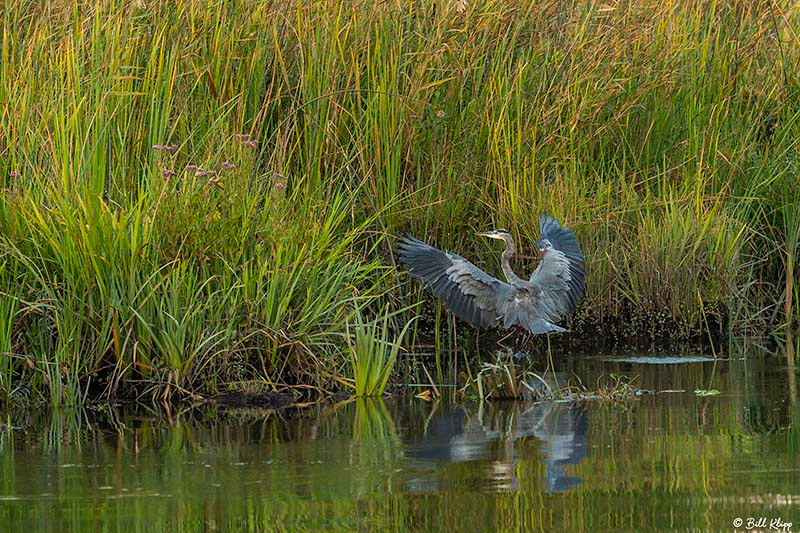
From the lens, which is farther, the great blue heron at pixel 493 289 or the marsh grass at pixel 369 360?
the great blue heron at pixel 493 289

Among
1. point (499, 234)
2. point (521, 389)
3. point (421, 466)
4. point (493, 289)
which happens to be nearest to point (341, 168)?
point (499, 234)

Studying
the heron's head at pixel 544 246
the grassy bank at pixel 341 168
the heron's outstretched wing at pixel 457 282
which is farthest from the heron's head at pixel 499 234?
the grassy bank at pixel 341 168

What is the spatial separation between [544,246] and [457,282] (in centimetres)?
60

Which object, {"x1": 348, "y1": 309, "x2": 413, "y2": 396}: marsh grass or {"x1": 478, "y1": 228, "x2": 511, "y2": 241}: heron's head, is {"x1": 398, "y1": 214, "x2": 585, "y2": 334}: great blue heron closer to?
{"x1": 478, "y1": 228, "x2": 511, "y2": 241}: heron's head

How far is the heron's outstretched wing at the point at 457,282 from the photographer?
789 cm

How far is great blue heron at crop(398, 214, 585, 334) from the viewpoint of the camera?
25.8 ft

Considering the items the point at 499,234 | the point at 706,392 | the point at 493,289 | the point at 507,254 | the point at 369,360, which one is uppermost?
the point at 499,234

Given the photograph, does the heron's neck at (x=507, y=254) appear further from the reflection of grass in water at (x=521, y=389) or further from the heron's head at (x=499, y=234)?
the reflection of grass in water at (x=521, y=389)

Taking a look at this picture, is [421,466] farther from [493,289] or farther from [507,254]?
[507,254]

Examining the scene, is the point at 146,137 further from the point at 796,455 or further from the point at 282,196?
the point at 796,455

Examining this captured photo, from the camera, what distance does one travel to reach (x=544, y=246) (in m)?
8.20

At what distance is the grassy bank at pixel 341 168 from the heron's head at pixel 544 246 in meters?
0.63

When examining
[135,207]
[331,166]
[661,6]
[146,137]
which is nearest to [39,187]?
[135,207]

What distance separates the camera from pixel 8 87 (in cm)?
756
